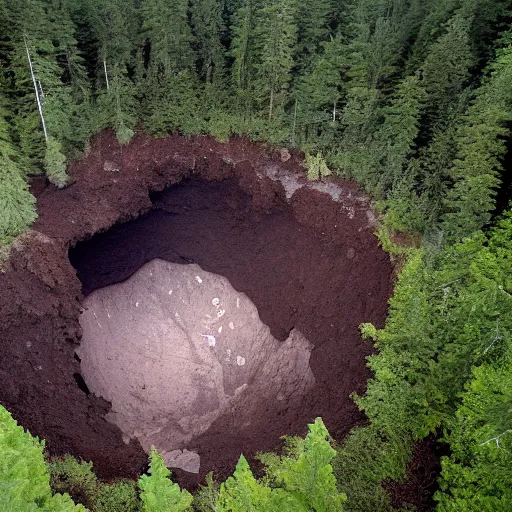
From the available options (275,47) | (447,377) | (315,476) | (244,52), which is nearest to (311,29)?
(275,47)

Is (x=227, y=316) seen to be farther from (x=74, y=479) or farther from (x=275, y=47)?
(x=275, y=47)

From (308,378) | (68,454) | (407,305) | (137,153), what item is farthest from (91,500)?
A: (137,153)

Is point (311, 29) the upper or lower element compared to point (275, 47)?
upper

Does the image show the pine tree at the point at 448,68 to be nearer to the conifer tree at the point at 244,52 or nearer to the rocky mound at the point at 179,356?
the conifer tree at the point at 244,52

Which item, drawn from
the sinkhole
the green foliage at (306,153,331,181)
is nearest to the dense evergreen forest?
the green foliage at (306,153,331,181)

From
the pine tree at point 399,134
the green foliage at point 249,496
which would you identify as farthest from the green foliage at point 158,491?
the pine tree at point 399,134
